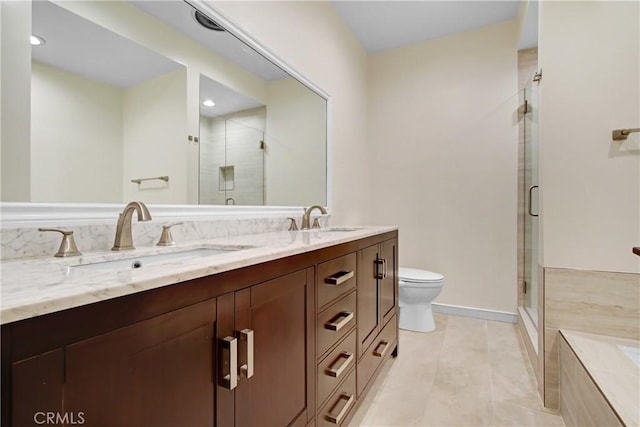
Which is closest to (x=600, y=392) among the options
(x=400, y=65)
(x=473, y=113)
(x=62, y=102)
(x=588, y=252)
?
(x=588, y=252)

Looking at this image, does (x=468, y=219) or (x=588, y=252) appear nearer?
(x=588, y=252)

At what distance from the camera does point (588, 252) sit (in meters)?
1.50

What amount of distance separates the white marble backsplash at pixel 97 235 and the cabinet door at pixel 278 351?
0.56 metres

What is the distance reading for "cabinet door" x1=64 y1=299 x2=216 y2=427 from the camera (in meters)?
0.46

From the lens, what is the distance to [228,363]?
69cm

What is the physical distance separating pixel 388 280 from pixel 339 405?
79 cm

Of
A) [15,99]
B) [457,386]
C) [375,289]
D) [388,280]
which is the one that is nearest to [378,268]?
[375,289]

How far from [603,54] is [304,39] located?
1657mm

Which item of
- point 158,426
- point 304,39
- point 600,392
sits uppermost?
point 304,39

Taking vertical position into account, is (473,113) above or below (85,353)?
above

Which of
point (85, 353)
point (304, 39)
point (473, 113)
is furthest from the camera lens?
point (473, 113)

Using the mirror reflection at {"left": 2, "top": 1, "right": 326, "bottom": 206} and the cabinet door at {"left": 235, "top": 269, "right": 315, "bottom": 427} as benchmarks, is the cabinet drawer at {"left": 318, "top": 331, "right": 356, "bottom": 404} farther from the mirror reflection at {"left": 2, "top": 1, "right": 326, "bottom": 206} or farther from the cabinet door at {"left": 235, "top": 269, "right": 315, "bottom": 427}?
the mirror reflection at {"left": 2, "top": 1, "right": 326, "bottom": 206}

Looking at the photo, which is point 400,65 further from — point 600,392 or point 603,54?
point 600,392

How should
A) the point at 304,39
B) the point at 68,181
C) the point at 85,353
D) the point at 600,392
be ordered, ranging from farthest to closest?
the point at 304,39
the point at 600,392
the point at 68,181
the point at 85,353
